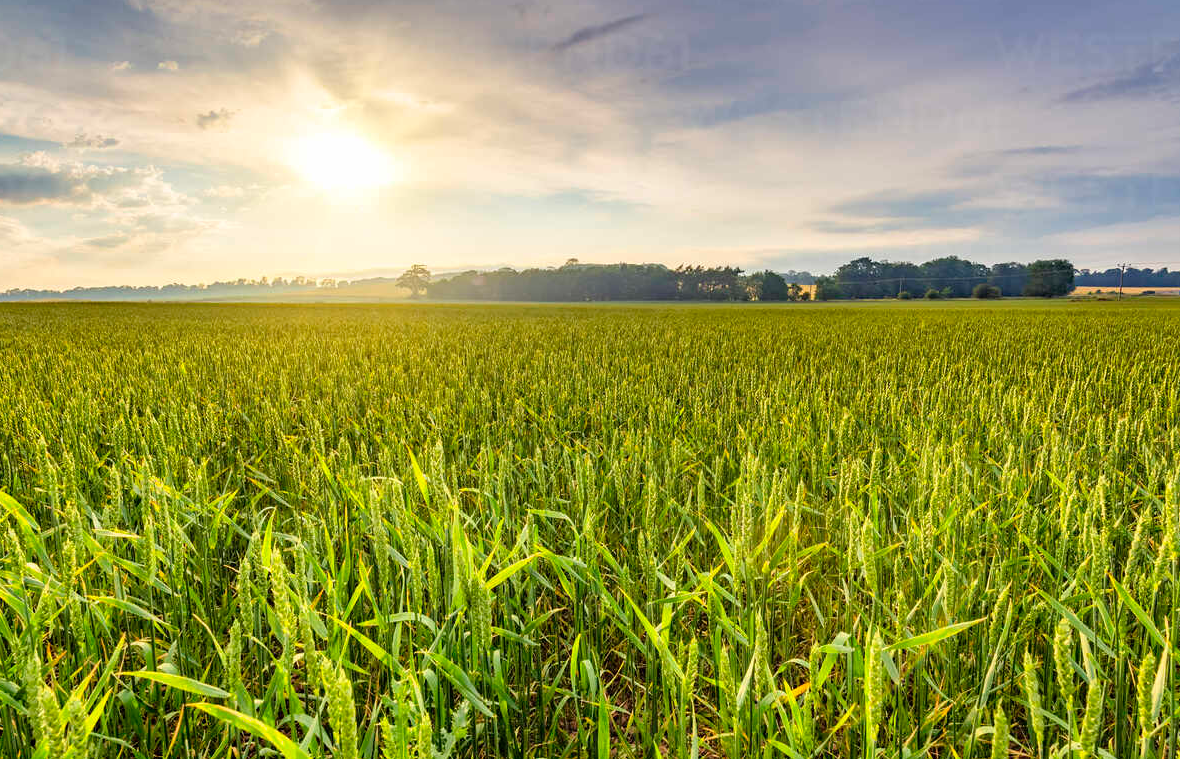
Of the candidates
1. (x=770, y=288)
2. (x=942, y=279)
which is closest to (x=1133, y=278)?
(x=942, y=279)

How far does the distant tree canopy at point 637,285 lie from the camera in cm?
11825

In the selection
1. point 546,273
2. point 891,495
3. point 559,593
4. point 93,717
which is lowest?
point 559,593

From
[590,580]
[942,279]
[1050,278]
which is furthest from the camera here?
[942,279]

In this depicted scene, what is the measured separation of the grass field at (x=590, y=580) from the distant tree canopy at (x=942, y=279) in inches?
4616

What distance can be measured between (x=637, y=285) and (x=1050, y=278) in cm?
7537

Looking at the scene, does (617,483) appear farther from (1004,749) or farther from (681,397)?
(681,397)

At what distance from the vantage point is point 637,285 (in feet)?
401

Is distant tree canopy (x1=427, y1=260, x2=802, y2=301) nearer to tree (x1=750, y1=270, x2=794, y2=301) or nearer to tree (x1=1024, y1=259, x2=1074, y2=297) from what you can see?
tree (x1=750, y1=270, x2=794, y2=301)

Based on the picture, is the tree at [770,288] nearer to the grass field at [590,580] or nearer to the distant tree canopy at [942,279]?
the distant tree canopy at [942,279]

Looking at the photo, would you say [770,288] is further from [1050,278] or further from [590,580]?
[590,580]

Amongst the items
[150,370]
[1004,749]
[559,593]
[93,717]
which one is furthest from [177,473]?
[150,370]

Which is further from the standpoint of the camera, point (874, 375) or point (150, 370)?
point (150, 370)

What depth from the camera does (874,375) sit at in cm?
716

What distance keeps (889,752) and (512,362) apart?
22.9 ft
